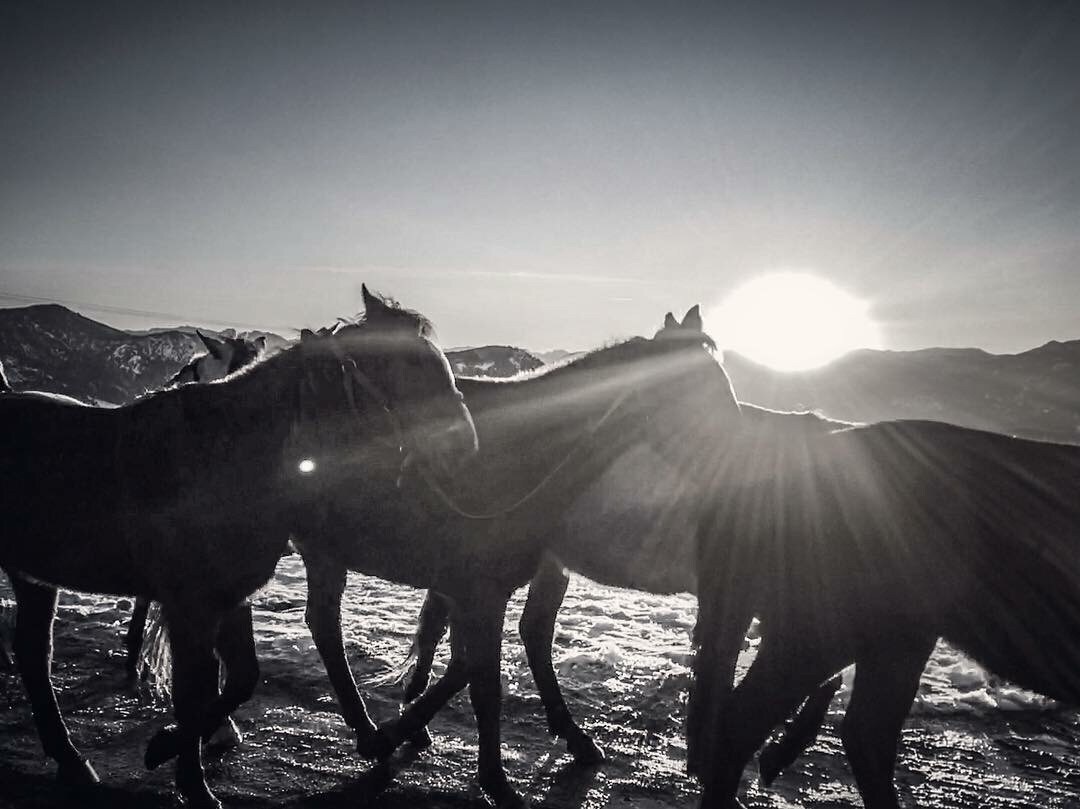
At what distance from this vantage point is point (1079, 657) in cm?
233

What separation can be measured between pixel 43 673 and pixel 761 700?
14.3ft

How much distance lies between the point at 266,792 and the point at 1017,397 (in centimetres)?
6587

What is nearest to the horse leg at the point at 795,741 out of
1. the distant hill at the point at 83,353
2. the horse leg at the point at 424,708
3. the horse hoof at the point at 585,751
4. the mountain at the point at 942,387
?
the horse hoof at the point at 585,751

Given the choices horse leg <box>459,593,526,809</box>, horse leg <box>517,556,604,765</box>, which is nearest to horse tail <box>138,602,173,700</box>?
horse leg <box>459,593,526,809</box>

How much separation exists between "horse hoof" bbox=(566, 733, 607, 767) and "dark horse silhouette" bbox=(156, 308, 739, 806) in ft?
2.30

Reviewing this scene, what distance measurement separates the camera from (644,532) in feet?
13.4

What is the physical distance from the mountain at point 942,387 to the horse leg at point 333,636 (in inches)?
1802

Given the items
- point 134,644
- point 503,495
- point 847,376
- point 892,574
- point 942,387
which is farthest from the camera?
point 847,376

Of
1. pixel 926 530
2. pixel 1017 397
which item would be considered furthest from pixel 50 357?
pixel 1017 397

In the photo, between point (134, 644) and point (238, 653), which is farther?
point (134, 644)

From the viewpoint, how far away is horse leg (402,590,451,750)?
4688mm

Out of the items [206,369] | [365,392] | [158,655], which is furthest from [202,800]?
[206,369]

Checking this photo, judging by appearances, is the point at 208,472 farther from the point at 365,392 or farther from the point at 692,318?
the point at 692,318

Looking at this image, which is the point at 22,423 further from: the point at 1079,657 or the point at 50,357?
the point at 50,357
